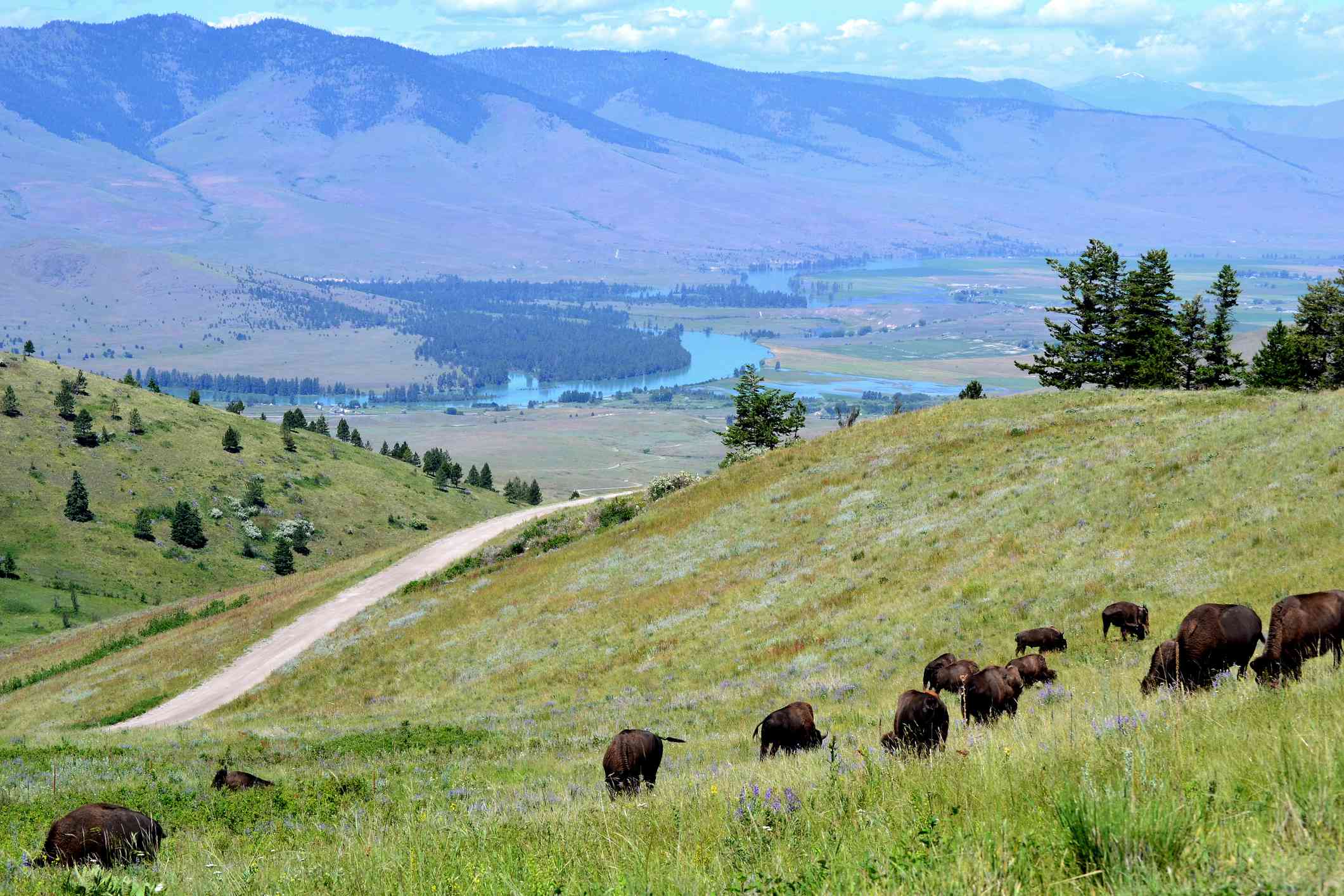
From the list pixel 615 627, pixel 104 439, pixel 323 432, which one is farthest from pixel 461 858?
pixel 323 432

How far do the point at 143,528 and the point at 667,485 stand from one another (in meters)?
63.2

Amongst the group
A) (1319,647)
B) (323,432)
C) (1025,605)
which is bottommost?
(323,432)

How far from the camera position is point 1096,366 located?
69.8 m

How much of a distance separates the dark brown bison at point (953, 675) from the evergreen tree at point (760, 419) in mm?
55950

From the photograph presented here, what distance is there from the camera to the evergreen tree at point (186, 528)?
95188 mm

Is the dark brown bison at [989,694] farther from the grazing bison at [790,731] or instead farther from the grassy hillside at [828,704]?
the grazing bison at [790,731]

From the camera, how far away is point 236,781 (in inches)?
613

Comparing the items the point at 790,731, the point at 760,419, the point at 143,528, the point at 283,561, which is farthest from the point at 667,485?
the point at 143,528

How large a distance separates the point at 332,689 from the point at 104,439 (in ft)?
292

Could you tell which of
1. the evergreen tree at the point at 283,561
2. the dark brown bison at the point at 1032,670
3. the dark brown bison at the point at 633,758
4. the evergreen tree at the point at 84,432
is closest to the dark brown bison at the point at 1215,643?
the dark brown bison at the point at 1032,670

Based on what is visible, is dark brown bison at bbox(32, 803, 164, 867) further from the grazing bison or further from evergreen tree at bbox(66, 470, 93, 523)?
evergreen tree at bbox(66, 470, 93, 523)

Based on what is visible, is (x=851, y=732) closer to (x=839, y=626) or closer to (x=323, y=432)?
(x=839, y=626)

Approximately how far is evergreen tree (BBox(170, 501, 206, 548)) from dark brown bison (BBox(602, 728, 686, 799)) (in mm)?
94920

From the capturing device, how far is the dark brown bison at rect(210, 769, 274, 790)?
50.8 feet
